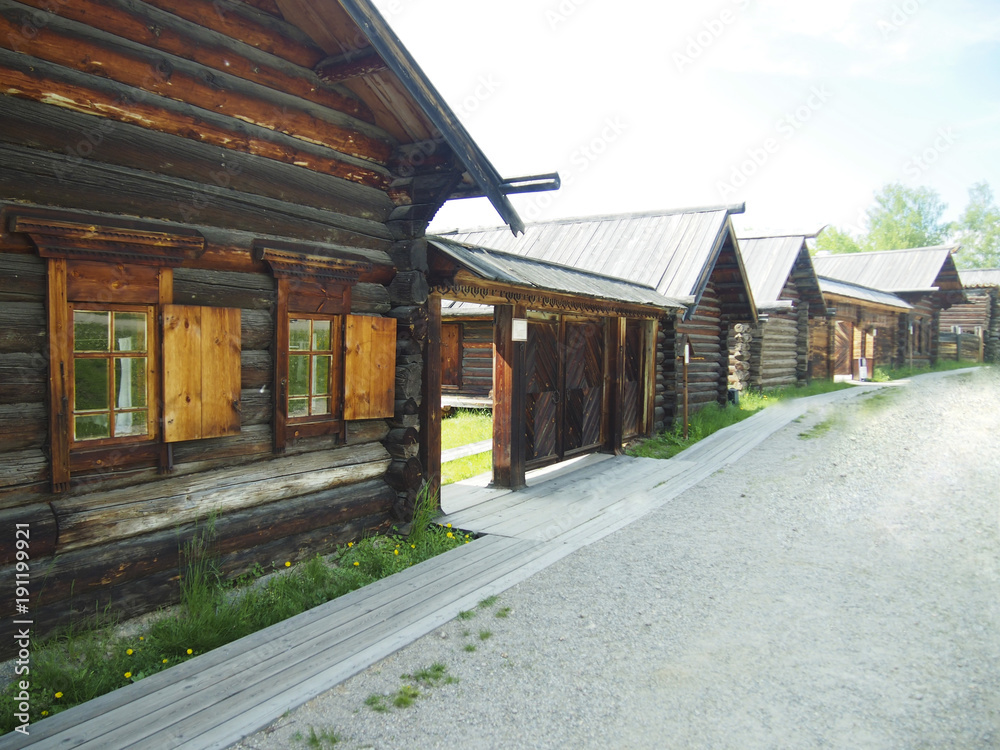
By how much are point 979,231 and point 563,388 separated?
2851 inches

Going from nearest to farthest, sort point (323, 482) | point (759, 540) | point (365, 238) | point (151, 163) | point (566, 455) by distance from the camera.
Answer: point (151, 163) < point (323, 482) < point (365, 238) < point (759, 540) < point (566, 455)

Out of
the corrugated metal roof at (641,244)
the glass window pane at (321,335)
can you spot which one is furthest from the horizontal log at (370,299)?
the corrugated metal roof at (641,244)

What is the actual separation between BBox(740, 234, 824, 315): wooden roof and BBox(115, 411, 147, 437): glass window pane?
Result: 18.3 m

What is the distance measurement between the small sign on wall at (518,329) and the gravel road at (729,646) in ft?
9.05

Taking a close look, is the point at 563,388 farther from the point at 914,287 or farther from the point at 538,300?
the point at 914,287

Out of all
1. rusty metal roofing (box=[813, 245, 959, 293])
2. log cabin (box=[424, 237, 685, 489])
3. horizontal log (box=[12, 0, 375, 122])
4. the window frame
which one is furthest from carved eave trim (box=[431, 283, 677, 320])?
rusty metal roofing (box=[813, 245, 959, 293])

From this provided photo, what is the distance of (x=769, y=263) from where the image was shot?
69.9ft

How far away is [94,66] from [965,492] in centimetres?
1015

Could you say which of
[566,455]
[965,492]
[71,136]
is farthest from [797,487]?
[71,136]

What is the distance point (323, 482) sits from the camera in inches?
216

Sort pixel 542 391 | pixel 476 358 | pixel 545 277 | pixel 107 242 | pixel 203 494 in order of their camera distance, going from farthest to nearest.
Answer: pixel 476 358 < pixel 542 391 < pixel 545 277 < pixel 203 494 < pixel 107 242

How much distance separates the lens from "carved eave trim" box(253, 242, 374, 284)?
4.91 meters

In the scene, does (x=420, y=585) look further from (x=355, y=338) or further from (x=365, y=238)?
(x=365, y=238)

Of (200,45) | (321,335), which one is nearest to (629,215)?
(321,335)
